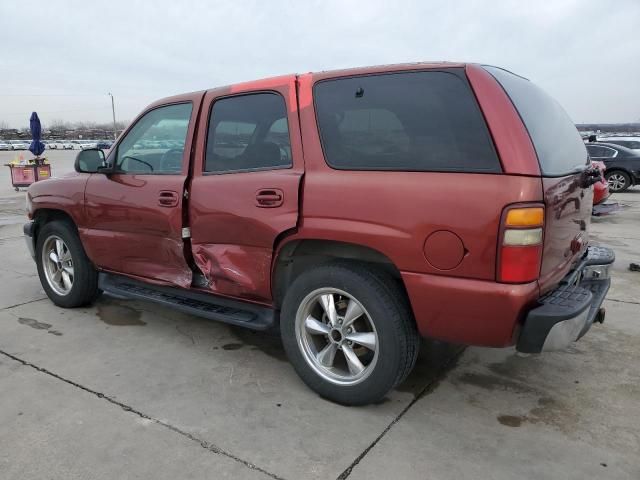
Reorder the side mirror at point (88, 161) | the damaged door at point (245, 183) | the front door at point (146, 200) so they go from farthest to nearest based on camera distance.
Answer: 1. the side mirror at point (88, 161)
2. the front door at point (146, 200)
3. the damaged door at point (245, 183)

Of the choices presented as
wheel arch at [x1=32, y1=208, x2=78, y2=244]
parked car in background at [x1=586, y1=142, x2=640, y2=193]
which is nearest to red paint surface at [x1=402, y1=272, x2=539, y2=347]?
wheel arch at [x1=32, y1=208, x2=78, y2=244]

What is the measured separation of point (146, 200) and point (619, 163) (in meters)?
15.4

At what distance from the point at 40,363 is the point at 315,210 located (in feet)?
7.39

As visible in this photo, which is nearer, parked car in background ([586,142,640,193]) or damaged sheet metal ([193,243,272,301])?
damaged sheet metal ([193,243,272,301])

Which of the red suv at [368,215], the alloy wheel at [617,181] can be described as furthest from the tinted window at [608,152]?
the red suv at [368,215]

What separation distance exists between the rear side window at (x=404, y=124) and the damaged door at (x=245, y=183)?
253 mm

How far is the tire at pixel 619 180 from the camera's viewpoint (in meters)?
15.2

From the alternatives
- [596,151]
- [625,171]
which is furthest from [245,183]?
[625,171]

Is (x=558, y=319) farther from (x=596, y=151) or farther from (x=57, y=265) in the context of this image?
(x=596, y=151)

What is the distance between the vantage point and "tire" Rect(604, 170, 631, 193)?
49.8ft

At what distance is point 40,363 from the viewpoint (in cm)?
351

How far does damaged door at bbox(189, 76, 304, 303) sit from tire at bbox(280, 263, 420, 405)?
Result: 1.09 feet

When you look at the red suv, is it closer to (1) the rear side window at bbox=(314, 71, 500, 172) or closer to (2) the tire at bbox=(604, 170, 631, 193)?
(1) the rear side window at bbox=(314, 71, 500, 172)

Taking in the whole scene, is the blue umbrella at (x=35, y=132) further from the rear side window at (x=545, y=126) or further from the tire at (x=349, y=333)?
the rear side window at (x=545, y=126)
